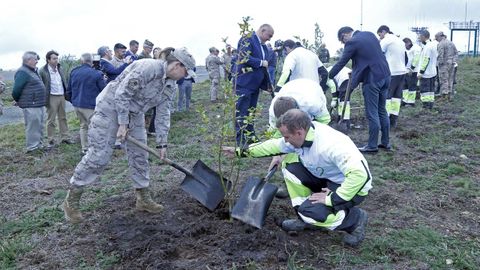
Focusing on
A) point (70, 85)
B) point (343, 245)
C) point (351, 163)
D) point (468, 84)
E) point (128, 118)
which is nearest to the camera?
point (351, 163)

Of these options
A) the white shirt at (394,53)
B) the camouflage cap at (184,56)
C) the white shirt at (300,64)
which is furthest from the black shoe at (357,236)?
the white shirt at (394,53)

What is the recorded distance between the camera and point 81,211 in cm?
480

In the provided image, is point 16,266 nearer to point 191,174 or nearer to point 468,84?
point 191,174

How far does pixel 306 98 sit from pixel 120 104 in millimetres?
1763

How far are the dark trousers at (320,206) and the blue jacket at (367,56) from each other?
3126 millimetres

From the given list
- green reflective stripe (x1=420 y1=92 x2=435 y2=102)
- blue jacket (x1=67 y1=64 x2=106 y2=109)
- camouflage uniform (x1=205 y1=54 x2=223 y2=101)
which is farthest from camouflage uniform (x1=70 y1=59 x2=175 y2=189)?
camouflage uniform (x1=205 y1=54 x2=223 y2=101)

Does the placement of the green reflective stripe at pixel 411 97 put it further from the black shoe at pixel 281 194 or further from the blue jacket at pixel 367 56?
the black shoe at pixel 281 194

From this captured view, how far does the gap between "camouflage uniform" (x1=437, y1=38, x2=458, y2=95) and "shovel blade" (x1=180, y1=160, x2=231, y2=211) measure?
9753 mm

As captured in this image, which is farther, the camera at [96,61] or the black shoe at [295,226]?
the camera at [96,61]

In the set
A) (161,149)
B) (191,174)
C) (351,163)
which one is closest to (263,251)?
(351,163)

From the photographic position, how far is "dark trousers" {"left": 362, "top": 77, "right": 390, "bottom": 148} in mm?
6746

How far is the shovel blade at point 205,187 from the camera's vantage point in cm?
449

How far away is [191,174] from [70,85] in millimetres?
4566

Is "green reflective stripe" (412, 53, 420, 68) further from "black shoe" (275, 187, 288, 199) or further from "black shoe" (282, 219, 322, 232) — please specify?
"black shoe" (282, 219, 322, 232)
